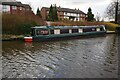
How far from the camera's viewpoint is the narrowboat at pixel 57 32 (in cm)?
2766

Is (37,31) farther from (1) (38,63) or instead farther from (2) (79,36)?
(1) (38,63)

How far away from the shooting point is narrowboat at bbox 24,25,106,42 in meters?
27.7

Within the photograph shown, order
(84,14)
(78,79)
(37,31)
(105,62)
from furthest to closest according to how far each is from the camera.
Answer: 1. (84,14)
2. (37,31)
3. (105,62)
4. (78,79)

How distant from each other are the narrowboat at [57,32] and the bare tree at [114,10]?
19.0 metres

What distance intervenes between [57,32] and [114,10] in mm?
30487

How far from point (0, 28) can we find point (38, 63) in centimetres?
1978

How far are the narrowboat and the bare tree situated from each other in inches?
748

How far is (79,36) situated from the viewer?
32969mm

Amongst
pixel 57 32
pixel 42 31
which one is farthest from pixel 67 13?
pixel 42 31

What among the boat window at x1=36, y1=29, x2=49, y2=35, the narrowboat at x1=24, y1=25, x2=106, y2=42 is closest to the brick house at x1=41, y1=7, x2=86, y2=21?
the narrowboat at x1=24, y1=25, x2=106, y2=42

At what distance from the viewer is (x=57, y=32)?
30031 mm

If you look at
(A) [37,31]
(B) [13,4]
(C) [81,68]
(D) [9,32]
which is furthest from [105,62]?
(B) [13,4]

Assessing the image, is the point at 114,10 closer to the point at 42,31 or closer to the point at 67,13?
the point at 67,13

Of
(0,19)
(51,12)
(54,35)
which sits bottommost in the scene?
(54,35)
